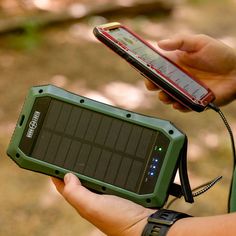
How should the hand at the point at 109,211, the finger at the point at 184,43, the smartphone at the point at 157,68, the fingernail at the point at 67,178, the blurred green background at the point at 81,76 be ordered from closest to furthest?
the hand at the point at 109,211
the fingernail at the point at 67,178
the smartphone at the point at 157,68
the finger at the point at 184,43
the blurred green background at the point at 81,76

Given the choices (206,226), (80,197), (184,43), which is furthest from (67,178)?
(184,43)

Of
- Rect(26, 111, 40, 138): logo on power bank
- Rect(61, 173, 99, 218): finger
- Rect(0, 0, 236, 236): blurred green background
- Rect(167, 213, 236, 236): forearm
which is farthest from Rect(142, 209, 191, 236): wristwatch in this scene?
Rect(0, 0, 236, 236): blurred green background

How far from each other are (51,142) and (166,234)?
42 cm

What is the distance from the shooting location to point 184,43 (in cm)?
179

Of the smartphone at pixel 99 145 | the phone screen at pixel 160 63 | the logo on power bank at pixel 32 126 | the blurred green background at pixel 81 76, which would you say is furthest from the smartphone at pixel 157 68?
the blurred green background at pixel 81 76

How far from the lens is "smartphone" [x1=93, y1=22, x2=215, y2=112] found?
1636mm

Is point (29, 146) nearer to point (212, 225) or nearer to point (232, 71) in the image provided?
point (212, 225)

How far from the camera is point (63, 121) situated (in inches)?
58.2

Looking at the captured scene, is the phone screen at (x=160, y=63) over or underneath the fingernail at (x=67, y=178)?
over

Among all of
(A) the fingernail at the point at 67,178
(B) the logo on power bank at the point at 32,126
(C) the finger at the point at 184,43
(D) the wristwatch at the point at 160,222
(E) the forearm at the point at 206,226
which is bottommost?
(A) the fingernail at the point at 67,178

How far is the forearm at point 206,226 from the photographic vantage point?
3.76 feet

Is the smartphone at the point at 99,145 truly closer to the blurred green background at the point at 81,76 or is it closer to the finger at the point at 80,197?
the finger at the point at 80,197

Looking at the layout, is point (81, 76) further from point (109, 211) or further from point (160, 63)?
point (109, 211)

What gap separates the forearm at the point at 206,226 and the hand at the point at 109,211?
9cm
